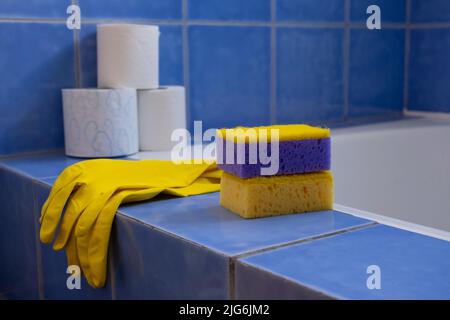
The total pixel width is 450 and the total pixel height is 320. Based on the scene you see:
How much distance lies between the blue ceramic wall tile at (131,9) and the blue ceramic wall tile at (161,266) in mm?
491

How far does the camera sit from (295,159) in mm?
653

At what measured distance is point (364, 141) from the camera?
Answer: 120 cm

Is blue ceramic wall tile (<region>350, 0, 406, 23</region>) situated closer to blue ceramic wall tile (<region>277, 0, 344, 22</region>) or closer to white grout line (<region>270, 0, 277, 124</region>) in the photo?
blue ceramic wall tile (<region>277, 0, 344, 22</region>)

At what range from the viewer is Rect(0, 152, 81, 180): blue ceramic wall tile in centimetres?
88

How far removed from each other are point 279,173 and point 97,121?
1.32ft

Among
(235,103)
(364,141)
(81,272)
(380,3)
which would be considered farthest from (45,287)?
(380,3)

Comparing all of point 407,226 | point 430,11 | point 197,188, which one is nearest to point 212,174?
point 197,188

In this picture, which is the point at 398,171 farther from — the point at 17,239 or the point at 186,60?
the point at 17,239

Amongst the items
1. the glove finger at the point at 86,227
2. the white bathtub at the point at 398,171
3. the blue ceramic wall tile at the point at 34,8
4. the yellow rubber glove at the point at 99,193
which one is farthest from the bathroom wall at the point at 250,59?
the glove finger at the point at 86,227

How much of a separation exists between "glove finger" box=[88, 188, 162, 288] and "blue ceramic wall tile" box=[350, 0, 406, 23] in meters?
0.85

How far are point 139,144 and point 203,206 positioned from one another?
38cm

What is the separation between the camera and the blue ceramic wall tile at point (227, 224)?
554 mm

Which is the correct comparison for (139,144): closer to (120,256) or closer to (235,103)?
(235,103)

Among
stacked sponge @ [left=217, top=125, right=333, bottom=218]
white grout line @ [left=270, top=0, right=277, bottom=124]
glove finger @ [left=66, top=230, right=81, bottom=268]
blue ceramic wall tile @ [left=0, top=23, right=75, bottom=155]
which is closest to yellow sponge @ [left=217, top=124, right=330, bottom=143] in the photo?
stacked sponge @ [left=217, top=125, right=333, bottom=218]
